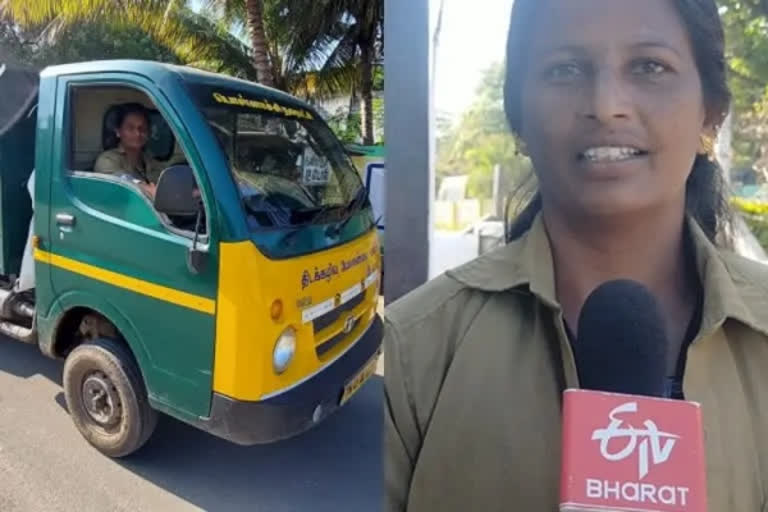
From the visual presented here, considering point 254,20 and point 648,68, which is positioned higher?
point 254,20

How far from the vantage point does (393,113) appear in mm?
1276

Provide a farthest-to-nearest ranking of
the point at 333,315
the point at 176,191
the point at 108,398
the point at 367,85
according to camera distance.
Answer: the point at 367,85, the point at 108,398, the point at 333,315, the point at 176,191

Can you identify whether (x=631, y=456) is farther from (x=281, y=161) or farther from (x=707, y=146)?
(x=281, y=161)

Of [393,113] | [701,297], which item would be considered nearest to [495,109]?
[393,113]

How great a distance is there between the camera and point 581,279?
1.05m

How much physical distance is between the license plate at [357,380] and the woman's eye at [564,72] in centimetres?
214

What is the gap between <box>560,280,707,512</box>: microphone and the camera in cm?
75

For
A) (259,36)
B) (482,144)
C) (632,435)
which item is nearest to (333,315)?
(482,144)

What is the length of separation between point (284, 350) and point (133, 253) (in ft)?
2.61

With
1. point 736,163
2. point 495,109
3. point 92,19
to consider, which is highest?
point 92,19

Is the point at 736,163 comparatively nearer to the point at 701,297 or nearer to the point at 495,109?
the point at 701,297

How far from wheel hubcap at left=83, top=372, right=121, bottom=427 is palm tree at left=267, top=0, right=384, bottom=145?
516 centimetres

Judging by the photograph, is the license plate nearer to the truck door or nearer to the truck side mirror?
the truck door

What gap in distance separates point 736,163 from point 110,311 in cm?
259
